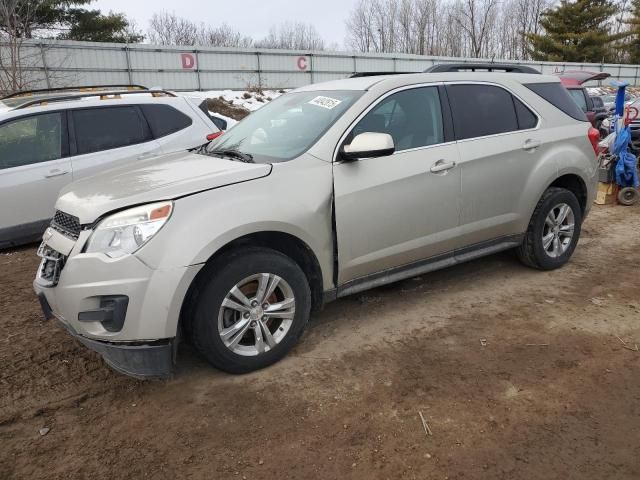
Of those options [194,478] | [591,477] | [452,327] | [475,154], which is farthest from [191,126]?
[591,477]

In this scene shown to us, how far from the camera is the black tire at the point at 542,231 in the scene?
461cm

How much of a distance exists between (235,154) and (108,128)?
333 cm

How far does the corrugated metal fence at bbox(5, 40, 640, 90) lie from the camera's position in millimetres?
20453

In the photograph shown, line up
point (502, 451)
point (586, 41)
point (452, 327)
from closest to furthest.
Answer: point (502, 451) → point (452, 327) → point (586, 41)

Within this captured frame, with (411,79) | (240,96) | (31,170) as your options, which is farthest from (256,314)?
(240,96)

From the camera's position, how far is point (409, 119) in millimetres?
3873

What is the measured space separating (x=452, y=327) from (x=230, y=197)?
192 centimetres

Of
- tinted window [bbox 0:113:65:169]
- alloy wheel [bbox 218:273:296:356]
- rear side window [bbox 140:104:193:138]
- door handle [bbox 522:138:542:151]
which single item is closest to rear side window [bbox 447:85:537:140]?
door handle [bbox 522:138:542:151]

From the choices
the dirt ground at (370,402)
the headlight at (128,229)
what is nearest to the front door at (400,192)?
the dirt ground at (370,402)

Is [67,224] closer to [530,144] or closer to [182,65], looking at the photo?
[530,144]

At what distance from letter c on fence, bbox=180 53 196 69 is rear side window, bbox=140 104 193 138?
18.0 m

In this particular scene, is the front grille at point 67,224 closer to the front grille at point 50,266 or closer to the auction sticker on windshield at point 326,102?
the front grille at point 50,266

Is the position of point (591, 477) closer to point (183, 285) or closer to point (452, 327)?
point (452, 327)

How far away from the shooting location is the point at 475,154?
13.4ft
